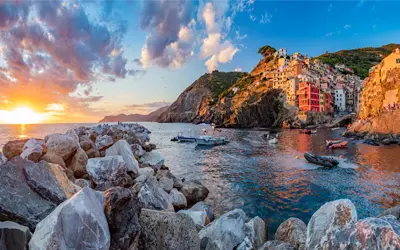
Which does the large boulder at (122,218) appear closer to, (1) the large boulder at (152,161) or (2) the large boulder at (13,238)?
(2) the large boulder at (13,238)

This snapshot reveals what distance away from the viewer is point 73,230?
3535mm

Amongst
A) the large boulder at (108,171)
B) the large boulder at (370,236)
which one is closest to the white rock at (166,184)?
the large boulder at (108,171)

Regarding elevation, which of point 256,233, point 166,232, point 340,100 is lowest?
point 256,233

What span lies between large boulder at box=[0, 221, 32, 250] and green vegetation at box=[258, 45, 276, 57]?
575 feet

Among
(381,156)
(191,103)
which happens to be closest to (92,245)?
(381,156)

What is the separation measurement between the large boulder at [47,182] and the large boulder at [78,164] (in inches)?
208

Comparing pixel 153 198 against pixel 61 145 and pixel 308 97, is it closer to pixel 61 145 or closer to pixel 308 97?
pixel 61 145

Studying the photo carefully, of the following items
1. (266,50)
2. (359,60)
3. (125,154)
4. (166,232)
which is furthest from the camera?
(359,60)

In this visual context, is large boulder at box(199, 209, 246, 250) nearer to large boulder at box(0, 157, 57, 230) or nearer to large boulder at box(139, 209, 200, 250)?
large boulder at box(139, 209, 200, 250)

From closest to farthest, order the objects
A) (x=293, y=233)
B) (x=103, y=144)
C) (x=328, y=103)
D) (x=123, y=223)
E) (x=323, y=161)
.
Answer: (x=123, y=223) → (x=293, y=233) → (x=103, y=144) → (x=323, y=161) → (x=328, y=103)

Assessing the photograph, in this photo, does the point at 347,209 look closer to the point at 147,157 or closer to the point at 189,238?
the point at 189,238

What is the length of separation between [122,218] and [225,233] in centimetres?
318

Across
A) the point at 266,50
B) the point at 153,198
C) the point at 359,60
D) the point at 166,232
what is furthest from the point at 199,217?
the point at 359,60

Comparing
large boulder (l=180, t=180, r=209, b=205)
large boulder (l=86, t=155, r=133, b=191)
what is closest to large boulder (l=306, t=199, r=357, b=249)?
large boulder (l=86, t=155, r=133, b=191)
